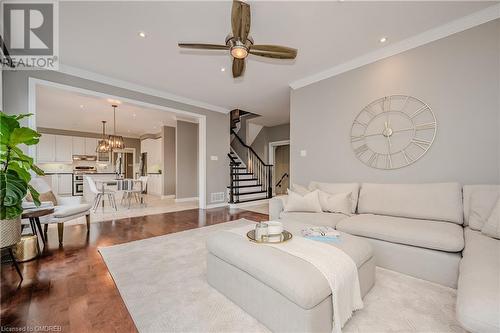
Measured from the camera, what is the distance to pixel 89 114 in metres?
6.34

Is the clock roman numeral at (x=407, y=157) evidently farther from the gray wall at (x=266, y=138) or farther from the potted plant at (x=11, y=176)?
the gray wall at (x=266, y=138)

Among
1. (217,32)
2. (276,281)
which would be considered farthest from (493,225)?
(217,32)

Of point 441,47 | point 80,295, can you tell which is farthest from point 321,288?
point 441,47

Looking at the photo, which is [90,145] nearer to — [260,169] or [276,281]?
[260,169]

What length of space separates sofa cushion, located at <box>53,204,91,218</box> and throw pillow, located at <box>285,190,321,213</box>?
10.1 ft

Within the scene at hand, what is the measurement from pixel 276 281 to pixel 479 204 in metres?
2.31

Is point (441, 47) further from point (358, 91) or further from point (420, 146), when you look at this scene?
point (420, 146)

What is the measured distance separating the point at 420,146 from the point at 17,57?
589 cm

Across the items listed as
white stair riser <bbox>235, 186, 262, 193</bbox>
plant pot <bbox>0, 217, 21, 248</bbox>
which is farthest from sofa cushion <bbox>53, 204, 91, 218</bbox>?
white stair riser <bbox>235, 186, 262, 193</bbox>

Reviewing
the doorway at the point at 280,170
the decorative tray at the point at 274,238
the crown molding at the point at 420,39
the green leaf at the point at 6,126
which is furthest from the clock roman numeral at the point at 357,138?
the doorway at the point at 280,170

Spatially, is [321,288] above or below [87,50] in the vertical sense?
below

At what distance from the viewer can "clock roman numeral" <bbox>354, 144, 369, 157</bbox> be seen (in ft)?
10.7

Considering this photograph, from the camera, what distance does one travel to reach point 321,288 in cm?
119

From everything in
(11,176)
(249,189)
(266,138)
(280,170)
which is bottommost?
(249,189)
